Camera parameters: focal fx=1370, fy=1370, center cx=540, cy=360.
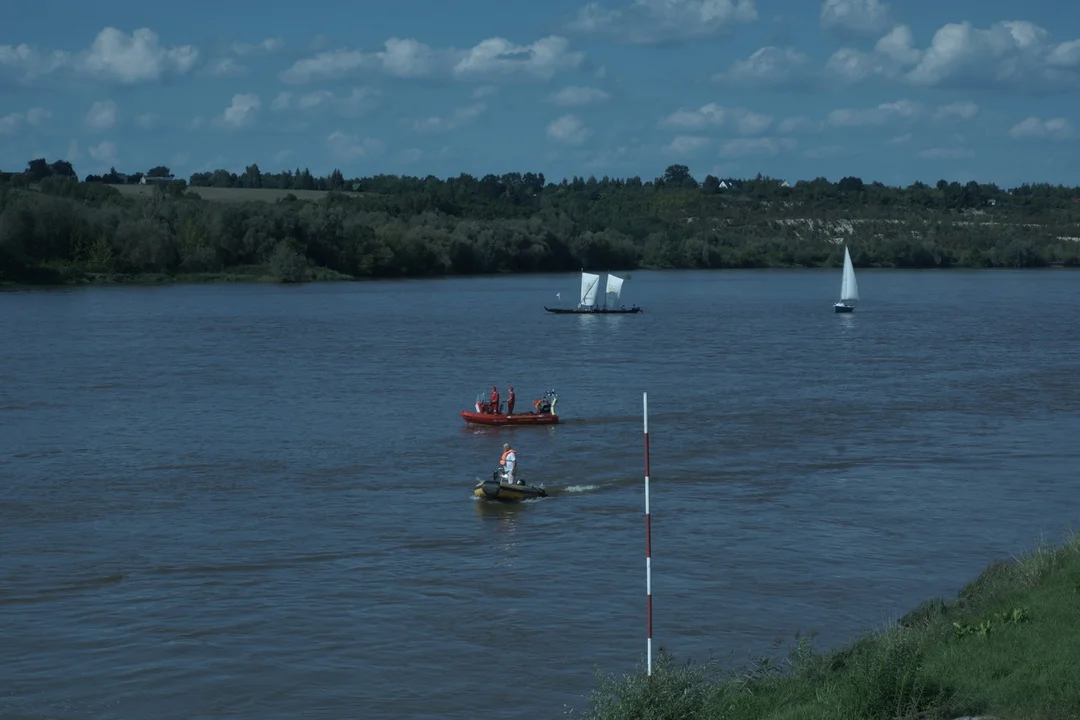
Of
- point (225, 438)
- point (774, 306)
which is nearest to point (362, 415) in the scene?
point (225, 438)

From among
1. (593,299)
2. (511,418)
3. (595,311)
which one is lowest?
(511,418)

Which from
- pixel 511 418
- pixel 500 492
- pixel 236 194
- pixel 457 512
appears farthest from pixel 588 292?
pixel 236 194

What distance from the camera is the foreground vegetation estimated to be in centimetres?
9100

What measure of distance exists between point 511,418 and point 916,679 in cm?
2324

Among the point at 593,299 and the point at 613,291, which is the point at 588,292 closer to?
the point at 593,299

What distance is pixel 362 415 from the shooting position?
3475 cm

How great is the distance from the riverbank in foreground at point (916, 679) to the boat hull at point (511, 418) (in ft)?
65.4

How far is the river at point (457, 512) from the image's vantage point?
15.4 m

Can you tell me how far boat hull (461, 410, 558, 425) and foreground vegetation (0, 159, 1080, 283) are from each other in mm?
58208

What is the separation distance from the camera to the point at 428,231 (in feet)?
368

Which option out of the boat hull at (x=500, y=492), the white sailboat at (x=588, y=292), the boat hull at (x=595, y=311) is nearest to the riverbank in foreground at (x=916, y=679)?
the boat hull at (x=500, y=492)

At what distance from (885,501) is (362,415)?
602 inches

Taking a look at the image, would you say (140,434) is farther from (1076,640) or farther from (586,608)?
(1076,640)

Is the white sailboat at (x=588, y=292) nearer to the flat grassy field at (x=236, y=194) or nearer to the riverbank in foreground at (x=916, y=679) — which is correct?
the flat grassy field at (x=236, y=194)
